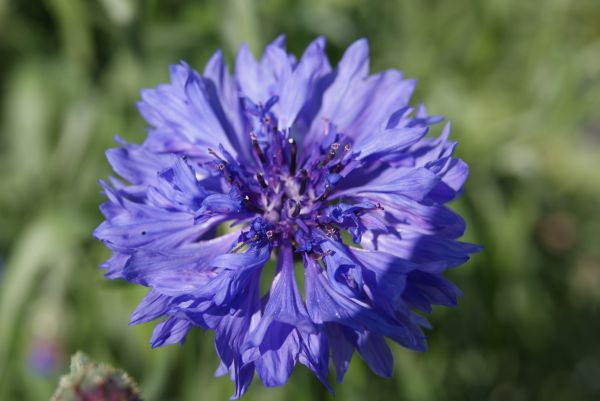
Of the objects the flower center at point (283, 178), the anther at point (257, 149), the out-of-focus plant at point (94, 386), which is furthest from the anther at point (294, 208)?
the out-of-focus plant at point (94, 386)

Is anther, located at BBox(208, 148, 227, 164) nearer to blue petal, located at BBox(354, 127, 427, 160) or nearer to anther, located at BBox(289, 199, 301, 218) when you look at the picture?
anther, located at BBox(289, 199, 301, 218)

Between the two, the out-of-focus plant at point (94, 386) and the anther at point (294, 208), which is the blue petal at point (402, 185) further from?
the out-of-focus plant at point (94, 386)

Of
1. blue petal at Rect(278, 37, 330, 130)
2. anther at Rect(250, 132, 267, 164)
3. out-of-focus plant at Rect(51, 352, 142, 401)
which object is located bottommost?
out-of-focus plant at Rect(51, 352, 142, 401)

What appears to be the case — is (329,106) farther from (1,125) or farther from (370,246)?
(1,125)

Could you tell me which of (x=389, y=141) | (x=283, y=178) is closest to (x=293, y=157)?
(x=283, y=178)

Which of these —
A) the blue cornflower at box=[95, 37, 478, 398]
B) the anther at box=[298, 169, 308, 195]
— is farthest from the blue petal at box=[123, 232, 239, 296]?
the anther at box=[298, 169, 308, 195]
